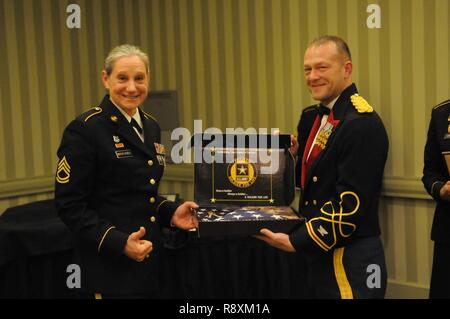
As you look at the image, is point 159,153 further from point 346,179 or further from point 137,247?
point 346,179

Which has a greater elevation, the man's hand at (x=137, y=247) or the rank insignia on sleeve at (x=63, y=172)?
the rank insignia on sleeve at (x=63, y=172)

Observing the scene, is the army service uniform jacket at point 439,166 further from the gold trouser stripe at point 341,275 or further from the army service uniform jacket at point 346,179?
the gold trouser stripe at point 341,275

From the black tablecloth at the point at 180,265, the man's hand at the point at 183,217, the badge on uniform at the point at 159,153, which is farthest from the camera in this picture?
the black tablecloth at the point at 180,265

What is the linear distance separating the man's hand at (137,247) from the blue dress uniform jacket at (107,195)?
0.07 ft

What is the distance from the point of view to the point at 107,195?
1986 millimetres

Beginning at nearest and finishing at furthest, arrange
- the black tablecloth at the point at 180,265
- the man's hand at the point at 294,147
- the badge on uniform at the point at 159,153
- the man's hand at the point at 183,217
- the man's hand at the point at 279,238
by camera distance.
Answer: the man's hand at the point at 279,238 → the badge on uniform at the point at 159,153 → the man's hand at the point at 183,217 → the man's hand at the point at 294,147 → the black tablecloth at the point at 180,265

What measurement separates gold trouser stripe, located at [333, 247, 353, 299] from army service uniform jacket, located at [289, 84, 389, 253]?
0.14ft

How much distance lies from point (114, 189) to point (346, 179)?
82cm

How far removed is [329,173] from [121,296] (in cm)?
88

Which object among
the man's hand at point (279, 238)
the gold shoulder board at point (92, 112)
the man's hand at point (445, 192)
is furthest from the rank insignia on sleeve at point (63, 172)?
the man's hand at point (445, 192)

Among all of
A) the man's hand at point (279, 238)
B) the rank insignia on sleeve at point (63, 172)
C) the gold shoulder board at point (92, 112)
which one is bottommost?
the man's hand at point (279, 238)

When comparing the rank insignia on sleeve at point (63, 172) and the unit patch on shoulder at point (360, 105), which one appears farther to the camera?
the unit patch on shoulder at point (360, 105)

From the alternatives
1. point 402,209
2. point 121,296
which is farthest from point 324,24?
point 121,296

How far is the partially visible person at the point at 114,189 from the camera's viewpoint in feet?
6.32
